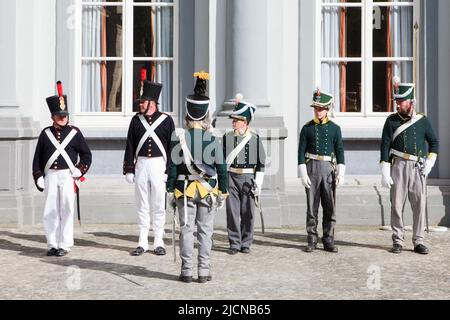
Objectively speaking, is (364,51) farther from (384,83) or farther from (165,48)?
(165,48)

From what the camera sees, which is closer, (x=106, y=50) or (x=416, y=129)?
(x=416, y=129)

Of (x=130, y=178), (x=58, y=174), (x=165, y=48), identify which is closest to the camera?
(x=130, y=178)

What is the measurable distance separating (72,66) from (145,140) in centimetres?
320

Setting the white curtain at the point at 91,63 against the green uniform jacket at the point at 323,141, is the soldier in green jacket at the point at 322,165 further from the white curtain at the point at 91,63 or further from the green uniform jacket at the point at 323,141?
the white curtain at the point at 91,63

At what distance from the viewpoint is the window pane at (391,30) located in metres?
11.2

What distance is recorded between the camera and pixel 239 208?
868 cm

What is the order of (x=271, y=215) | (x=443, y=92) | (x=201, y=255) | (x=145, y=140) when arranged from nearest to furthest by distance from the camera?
(x=201, y=255)
(x=145, y=140)
(x=271, y=215)
(x=443, y=92)

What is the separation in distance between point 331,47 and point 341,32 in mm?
231

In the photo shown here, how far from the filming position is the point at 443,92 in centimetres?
1085

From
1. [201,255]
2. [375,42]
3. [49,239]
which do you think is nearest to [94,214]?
[49,239]

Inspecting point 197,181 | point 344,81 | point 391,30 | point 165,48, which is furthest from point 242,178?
point 391,30

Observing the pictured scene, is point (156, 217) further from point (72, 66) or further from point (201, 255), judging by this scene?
point (72, 66)

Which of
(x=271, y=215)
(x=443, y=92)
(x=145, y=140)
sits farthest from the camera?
(x=443, y=92)

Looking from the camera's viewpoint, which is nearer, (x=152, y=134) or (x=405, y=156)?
(x=152, y=134)
